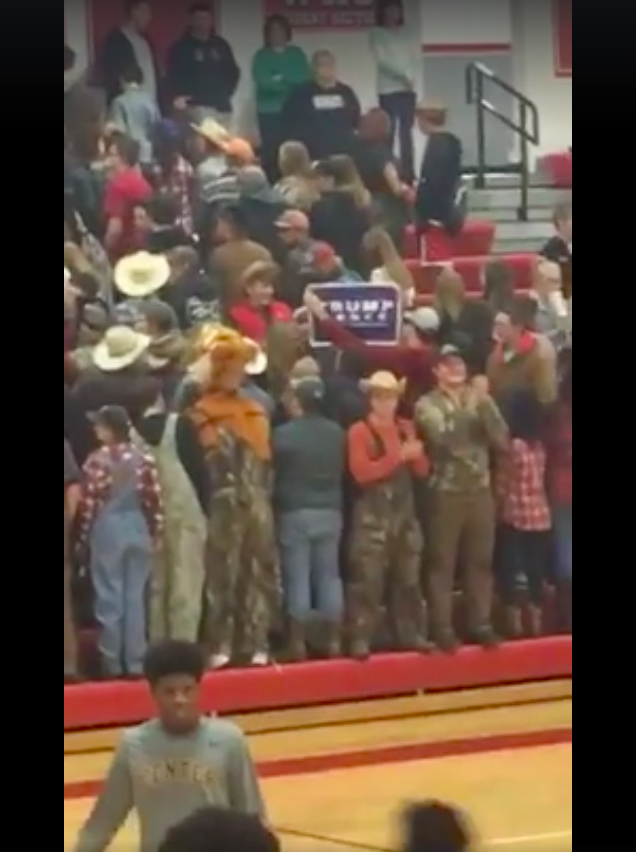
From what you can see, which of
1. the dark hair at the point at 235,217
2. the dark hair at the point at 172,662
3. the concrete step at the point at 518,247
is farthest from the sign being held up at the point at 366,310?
the dark hair at the point at 172,662

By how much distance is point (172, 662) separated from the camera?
441 cm

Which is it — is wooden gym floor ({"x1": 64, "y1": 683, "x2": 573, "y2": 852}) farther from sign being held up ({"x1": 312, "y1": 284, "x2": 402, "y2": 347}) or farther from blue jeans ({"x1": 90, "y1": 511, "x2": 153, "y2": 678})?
sign being held up ({"x1": 312, "y1": 284, "x2": 402, "y2": 347})

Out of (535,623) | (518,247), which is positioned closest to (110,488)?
(535,623)

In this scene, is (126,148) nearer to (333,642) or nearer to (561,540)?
(333,642)

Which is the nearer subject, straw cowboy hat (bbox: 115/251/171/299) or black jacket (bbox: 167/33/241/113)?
straw cowboy hat (bbox: 115/251/171/299)

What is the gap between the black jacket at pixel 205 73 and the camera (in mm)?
11484

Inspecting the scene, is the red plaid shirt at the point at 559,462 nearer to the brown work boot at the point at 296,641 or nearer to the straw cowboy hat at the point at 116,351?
the brown work boot at the point at 296,641

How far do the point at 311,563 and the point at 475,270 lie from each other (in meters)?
2.29

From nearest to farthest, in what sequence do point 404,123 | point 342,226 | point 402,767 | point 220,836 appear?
point 220,836 < point 402,767 < point 342,226 < point 404,123

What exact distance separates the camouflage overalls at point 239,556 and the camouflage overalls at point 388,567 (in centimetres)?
44

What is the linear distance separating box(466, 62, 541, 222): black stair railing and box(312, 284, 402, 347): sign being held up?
1179 millimetres

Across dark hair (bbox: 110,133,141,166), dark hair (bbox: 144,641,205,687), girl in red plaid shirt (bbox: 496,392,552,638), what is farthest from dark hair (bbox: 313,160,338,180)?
dark hair (bbox: 144,641,205,687)

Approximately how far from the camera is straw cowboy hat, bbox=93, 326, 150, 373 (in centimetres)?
1059
